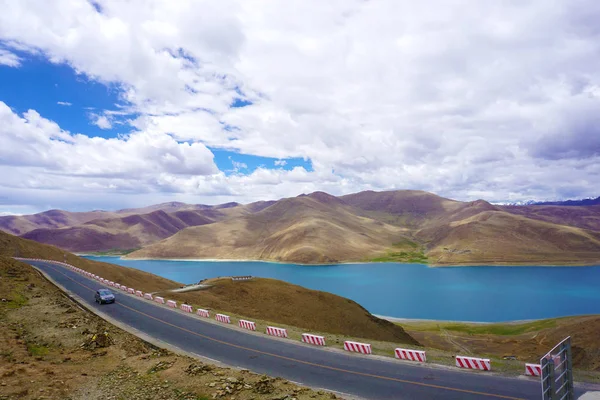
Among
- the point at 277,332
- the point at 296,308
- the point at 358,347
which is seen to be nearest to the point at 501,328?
the point at 296,308

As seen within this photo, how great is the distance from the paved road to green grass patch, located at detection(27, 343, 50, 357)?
360 inches

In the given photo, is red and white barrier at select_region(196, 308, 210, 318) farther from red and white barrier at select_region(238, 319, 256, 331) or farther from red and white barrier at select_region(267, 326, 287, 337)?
red and white barrier at select_region(267, 326, 287, 337)

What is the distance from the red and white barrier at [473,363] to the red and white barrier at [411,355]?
2.50m

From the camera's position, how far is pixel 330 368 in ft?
82.3

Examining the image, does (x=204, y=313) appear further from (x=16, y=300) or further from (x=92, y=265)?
(x=92, y=265)

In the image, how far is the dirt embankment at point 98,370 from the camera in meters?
17.8

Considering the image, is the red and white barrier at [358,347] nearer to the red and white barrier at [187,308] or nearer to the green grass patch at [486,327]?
the red and white barrier at [187,308]

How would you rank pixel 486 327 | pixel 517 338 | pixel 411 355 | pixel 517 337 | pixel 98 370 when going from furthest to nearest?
pixel 486 327 < pixel 517 337 < pixel 517 338 < pixel 411 355 < pixel 98 370

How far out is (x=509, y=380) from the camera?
2167cm

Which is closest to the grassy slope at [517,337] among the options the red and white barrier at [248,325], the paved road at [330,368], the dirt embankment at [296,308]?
the dirt embankment at [296,308]

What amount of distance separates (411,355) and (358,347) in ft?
14.4

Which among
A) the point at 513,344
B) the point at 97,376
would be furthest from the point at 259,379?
the point at 513,344

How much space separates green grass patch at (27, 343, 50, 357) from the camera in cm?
2457

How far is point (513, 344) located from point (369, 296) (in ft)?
199
